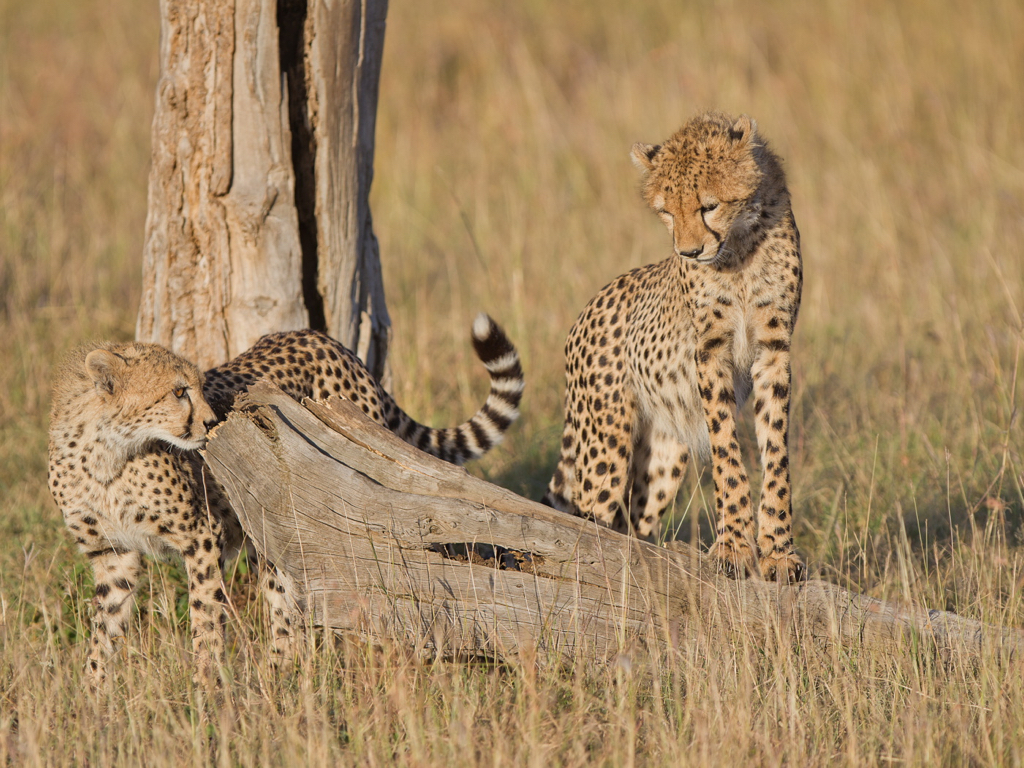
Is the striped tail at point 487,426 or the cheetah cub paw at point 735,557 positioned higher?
the striped tail at point 487,426

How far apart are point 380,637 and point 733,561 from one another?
95 cm

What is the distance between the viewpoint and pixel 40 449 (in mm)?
4164

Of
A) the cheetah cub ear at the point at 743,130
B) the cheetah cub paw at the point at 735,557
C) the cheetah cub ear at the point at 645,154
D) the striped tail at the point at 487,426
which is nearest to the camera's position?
the cheetah cub paw at the point at 735,557

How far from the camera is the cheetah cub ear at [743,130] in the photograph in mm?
2891

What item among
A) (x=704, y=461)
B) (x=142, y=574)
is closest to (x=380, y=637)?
(x=142, y=574)

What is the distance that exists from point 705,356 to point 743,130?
629mm

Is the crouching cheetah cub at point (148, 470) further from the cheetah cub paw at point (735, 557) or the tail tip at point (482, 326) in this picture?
the cheetah cub paw at point (735, 557)

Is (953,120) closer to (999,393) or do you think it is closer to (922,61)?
(922,61)

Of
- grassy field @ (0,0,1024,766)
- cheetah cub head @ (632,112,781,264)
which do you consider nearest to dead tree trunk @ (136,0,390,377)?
grassy field @ (0,0,1024,766)

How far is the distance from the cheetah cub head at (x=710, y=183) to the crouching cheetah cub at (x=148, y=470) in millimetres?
656

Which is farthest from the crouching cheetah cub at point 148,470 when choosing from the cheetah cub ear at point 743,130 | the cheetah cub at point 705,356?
the cheetah cub ear at point 743,130

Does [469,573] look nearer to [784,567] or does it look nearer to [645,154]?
[784,567]

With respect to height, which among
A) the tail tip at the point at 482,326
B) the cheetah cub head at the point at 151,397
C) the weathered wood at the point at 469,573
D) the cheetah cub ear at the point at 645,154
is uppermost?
the cheetah cub ear at the point at 645,154

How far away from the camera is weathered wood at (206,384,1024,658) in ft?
8.44
